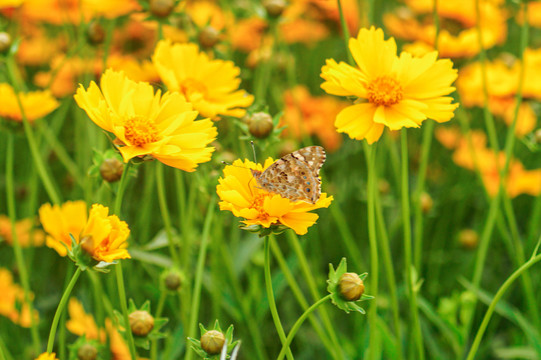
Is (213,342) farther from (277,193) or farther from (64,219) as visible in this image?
(64,219)

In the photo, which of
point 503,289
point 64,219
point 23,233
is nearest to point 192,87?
point 64,219

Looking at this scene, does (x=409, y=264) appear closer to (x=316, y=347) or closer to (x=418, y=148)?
(x=316, y=347)

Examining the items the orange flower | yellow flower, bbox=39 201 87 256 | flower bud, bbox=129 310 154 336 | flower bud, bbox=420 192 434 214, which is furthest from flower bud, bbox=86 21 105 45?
flower bud, bbox=420 192 434 214

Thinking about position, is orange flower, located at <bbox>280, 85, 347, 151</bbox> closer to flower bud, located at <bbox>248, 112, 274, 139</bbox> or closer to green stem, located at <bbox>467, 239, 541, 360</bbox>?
flower bud, located at <bbox>248, 112, 274, 139</bbox>

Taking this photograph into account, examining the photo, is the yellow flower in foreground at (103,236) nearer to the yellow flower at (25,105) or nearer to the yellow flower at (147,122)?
the yellow flower at (147,122)

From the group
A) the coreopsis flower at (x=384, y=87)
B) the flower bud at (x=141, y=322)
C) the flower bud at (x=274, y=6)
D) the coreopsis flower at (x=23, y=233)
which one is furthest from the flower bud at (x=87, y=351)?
the flower bud at (x=274, y=6)

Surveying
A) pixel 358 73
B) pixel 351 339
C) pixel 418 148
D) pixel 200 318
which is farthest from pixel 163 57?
pixel 418 148
